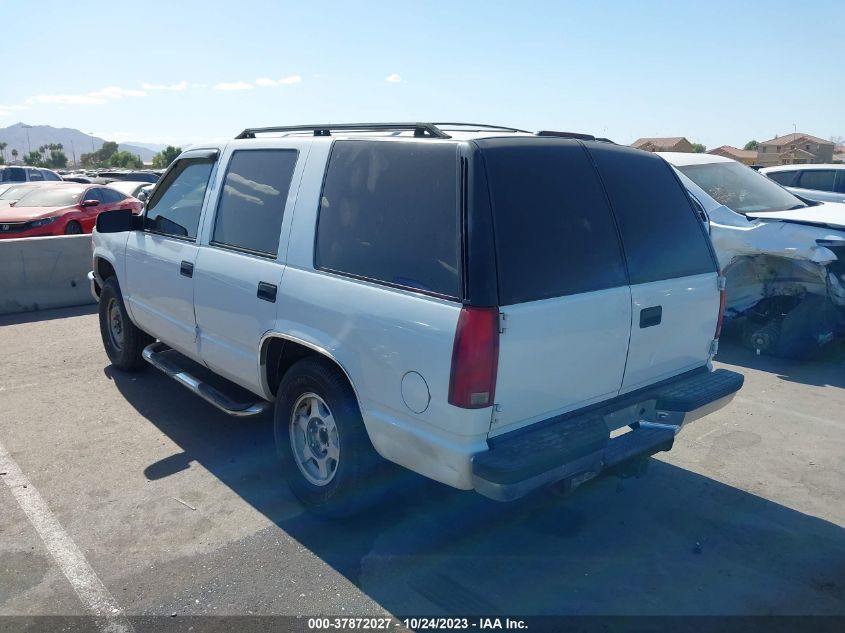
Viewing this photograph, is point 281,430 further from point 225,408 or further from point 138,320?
point 138,320

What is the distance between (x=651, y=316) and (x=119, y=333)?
4943 millimetres

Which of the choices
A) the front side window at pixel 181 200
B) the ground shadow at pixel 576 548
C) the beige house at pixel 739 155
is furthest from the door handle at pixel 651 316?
the beige house at pixel 739 155

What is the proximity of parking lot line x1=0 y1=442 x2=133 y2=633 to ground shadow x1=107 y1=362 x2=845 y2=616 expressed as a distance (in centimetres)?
65

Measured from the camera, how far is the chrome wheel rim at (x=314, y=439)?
3859 mm

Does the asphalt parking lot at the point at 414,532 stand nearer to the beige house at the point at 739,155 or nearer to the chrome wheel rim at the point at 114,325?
the chrome wheel rim at the point at 114,325

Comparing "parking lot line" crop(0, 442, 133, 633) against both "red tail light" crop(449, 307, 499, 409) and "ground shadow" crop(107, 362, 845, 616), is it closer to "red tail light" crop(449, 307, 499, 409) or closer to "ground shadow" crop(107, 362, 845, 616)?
"ground shadow" crop(107, 362, 845, 616)

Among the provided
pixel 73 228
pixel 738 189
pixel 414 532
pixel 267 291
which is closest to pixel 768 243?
pixel 738 189

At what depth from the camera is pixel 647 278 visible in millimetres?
3732

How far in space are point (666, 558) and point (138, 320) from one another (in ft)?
14.3

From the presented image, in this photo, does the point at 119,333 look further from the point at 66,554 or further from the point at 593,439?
the point at 593,439

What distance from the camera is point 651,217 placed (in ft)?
12.8

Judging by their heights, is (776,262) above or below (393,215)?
below

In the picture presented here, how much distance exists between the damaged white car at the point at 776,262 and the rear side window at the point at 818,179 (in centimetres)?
447

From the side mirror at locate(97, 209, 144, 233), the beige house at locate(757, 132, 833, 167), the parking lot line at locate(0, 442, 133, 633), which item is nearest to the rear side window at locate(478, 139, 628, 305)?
the parking lot line at locate(0, 442, 133, 633)
